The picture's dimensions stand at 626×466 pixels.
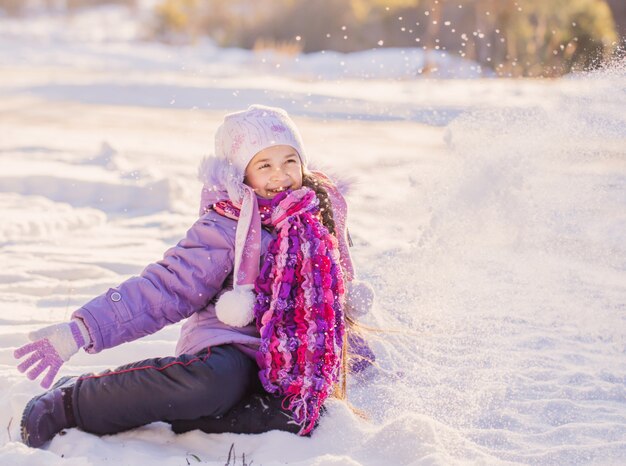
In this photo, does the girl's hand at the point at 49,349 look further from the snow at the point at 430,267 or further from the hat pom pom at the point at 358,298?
the hat pom pom at the point at 358,298

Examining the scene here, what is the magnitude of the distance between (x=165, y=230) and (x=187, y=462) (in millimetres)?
2969

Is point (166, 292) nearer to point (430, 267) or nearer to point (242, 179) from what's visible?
point (242, 179)

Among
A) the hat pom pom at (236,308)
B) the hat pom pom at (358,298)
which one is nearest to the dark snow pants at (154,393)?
the hat pom pom at (236,308)

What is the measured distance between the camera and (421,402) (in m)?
3.00

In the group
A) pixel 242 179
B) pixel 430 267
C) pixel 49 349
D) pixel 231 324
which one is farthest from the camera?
pixel 430 267

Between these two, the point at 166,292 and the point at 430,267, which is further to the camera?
the point at 430,267

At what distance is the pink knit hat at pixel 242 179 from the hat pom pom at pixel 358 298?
1.15 feet

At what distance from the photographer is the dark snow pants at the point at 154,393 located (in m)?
2.59

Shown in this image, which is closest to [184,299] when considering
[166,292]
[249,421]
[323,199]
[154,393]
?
[166,292]

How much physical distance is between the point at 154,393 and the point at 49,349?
30cm

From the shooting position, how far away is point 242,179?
2.83 meters

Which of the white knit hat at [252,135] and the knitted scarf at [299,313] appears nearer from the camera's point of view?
the knitted scarf at [299,313]

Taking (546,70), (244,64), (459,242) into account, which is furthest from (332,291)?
(244,64)

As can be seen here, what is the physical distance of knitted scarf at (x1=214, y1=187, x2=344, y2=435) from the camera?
2.65 metres
